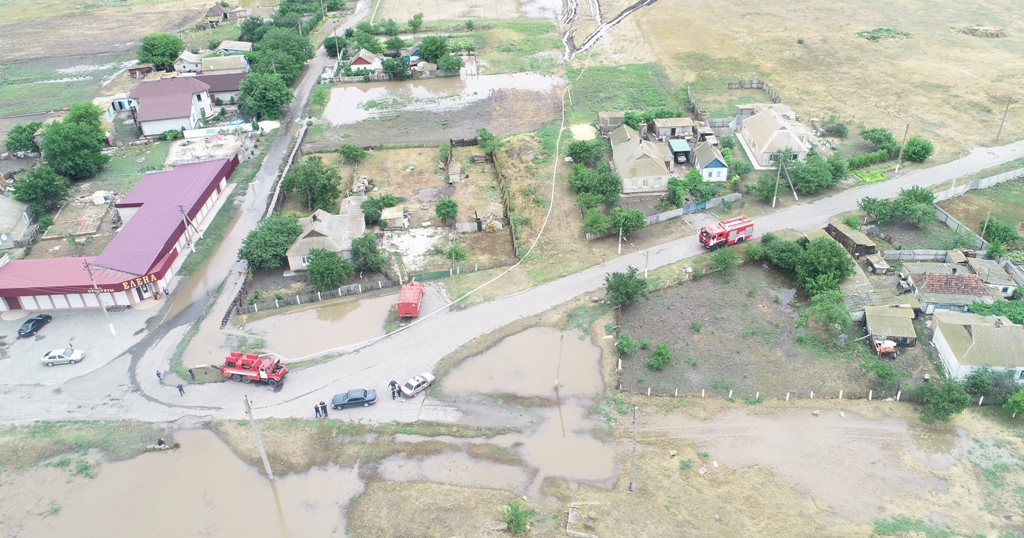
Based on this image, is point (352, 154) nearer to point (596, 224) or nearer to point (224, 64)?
point (596, 224)

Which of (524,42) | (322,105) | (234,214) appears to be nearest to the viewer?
(234,214)

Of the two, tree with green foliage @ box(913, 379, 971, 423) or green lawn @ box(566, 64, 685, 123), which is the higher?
green lawn @ box(566, 64, 685, 123)

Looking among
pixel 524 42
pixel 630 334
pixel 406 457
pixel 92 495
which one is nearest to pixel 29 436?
pixel 92 495

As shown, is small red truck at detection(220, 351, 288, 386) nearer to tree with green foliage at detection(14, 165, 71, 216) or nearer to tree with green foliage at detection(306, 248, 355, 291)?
tree with green foliage at detection(306, 248, 355, 291)

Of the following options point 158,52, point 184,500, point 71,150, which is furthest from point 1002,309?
point 158,52

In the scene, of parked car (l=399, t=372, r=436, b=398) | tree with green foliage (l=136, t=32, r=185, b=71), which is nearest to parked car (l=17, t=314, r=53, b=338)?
parked car (l=399, t=372, r=436, b=398)

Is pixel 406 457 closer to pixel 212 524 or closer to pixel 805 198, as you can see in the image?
pixel 212 524
